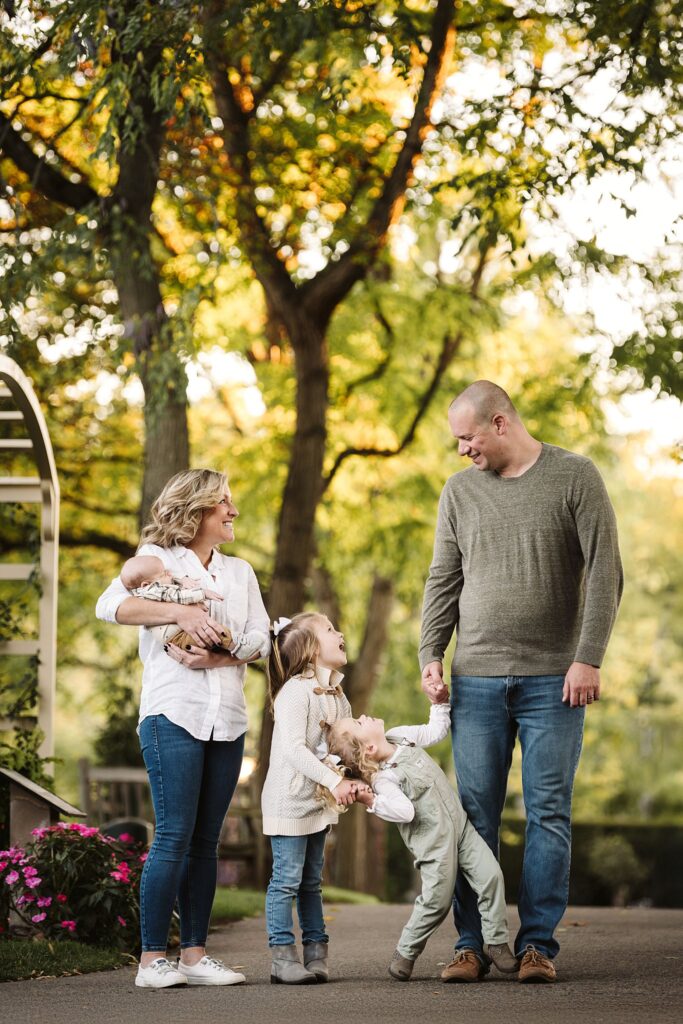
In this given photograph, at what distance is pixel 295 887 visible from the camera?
510 centimetres

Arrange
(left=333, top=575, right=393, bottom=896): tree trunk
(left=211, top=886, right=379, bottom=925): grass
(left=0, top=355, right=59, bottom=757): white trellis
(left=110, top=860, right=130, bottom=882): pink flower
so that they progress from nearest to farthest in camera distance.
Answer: (left=110, top=860, right=130, bottom=882): pink flower, (left=0, top=355, right=59, bottom=757): white trellis, (left=211, top=886, right=379, bottom=925): grass, (left=333, top=575, right=393, bottom=896): tree trunk

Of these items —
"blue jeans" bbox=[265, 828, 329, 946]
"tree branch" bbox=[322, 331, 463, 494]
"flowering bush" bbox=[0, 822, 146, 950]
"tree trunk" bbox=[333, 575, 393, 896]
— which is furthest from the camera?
"tree trunk" bbox=[333, 575, 393, 896]

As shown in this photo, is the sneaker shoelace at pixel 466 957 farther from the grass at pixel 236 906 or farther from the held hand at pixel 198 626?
the grass at pixel 236 906

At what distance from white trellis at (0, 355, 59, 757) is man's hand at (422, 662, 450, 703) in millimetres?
3705

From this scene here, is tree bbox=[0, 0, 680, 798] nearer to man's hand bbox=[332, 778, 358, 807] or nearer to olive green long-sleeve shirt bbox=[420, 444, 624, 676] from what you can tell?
olive green long-sleeve shirt bbox=[420, 444, 624, 676]

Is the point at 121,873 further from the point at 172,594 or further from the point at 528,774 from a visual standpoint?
the point at 528,774

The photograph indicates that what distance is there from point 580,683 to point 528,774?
44cm

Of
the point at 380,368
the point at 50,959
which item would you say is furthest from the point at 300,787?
the point at 380,368

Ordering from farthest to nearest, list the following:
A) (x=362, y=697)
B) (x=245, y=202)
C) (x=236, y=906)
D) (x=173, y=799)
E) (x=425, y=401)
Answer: (x=362, y=697) → (x=425, y=401) → (x=245, y=202) → (x=236, y=906) → (x=173, y=799)

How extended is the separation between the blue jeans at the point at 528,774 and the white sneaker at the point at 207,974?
0.90 meters

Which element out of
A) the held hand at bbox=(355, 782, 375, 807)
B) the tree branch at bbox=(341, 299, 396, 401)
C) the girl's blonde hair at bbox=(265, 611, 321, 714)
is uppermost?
the tree branch at bbox=(341, 299, 396, 401)

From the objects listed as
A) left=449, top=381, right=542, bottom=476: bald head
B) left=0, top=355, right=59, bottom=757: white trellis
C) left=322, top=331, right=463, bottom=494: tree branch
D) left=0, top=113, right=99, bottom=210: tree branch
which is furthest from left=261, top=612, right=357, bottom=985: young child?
left=322, top=331, right=463, bottom=494: tree branch

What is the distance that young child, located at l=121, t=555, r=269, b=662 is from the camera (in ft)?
16.2

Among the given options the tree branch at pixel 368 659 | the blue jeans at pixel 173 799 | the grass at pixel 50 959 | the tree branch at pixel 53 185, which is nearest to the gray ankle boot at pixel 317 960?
the blue jeans at pixel 173 799
